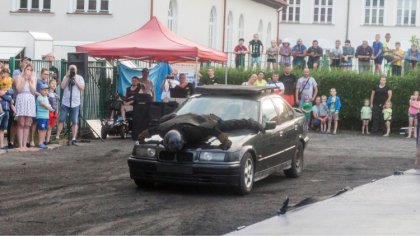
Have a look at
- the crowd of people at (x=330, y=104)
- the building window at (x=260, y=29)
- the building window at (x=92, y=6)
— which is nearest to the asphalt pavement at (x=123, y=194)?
the crowd of people at (x=330, y=104)

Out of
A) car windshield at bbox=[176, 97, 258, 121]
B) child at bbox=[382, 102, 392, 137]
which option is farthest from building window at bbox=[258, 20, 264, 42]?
car windshield at bbox=[176, 97, 258, 121]

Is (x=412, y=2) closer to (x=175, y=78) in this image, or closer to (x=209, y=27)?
(x=209, y=27)

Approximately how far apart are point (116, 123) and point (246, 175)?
9.63 meters

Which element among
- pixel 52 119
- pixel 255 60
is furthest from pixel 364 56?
pixel 52 119

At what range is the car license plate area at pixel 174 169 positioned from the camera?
12.6m

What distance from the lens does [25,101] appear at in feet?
58.3

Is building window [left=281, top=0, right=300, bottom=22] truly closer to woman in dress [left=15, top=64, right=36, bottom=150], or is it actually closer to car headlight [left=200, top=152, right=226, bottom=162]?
woman in dress [left=15, top=64, right=36, bottom=150]

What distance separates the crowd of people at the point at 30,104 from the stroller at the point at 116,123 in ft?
6.63

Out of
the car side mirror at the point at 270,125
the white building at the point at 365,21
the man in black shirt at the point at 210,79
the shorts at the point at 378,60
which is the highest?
the white building at the point at 365,21

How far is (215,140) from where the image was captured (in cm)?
1275

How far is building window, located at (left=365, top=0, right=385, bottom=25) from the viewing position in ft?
192

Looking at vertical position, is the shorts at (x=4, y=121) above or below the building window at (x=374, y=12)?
below

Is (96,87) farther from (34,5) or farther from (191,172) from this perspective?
(34,5)

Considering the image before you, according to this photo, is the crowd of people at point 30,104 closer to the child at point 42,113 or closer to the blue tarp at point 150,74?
the child at point 42,113
